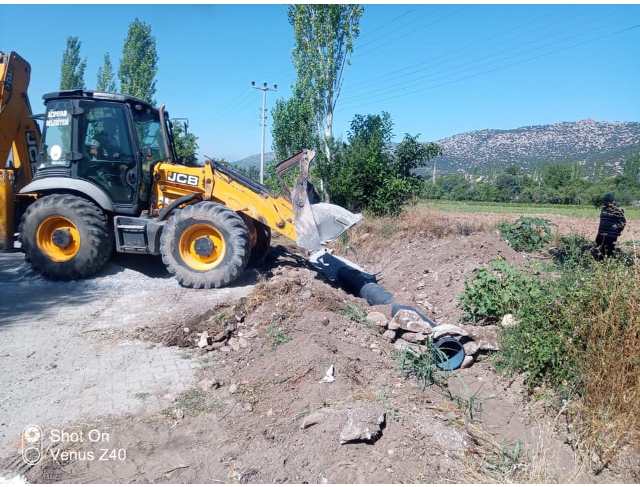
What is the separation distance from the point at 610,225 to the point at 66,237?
9101mm

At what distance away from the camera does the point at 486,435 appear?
3863mm

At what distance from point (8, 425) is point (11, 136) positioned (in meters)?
6.90

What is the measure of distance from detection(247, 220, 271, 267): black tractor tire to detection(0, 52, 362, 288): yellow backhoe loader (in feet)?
2.35

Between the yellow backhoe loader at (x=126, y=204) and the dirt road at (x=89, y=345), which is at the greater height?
the yellow backhoe loader at (x=126, y=204)

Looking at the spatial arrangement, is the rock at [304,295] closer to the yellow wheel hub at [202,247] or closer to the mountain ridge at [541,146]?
the yellow wheel hub at [202,247]

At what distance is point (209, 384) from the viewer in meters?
4.73

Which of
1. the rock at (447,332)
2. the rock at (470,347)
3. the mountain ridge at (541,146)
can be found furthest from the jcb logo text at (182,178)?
the mountain ridge at (541,146)

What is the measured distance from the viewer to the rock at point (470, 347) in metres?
5.21

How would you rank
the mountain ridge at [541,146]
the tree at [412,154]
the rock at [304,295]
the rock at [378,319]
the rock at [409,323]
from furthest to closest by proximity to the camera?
the mountain ridge at [541,146] < the tree at [412,154] < the rock at [304,295] < the rock at [378,319] < the rock at [409,323]

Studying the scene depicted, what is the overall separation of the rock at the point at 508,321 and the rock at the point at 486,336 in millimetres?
136

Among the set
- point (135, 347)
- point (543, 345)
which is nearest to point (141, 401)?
point (135, 347)

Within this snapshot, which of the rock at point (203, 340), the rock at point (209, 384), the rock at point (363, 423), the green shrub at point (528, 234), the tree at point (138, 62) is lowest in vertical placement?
the rock at point (209, 384)

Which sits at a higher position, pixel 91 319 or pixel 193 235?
pixel 193 235

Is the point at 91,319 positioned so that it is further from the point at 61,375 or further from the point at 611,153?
the point at 611,153
